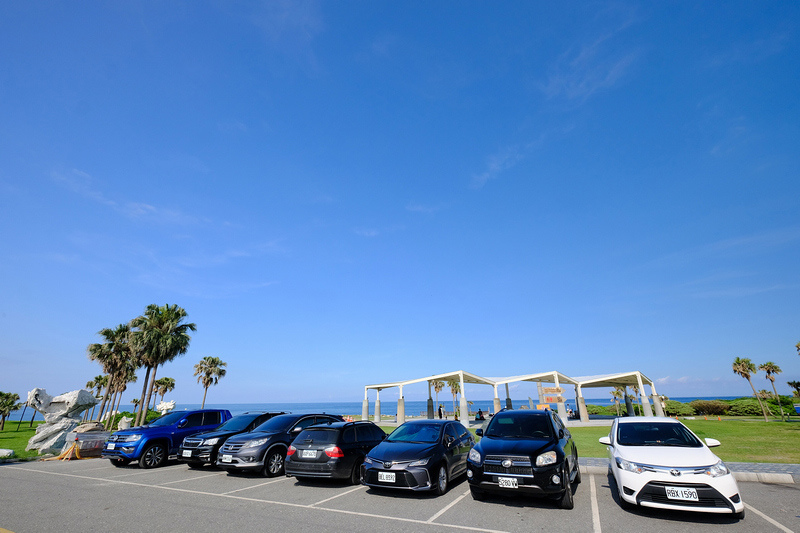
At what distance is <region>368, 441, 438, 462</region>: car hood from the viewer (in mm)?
7930

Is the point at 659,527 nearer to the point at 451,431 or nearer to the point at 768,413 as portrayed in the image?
the point at 451,431

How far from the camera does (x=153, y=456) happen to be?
40.8ft

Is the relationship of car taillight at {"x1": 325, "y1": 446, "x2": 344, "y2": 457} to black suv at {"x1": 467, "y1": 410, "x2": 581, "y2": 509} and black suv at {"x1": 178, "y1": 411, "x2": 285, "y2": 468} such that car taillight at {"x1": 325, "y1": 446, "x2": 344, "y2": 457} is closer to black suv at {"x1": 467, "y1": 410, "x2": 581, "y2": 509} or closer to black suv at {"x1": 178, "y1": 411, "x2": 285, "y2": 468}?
black suv at {"x1": 467, "y1": 410, "x2": 581, "y2": 509}

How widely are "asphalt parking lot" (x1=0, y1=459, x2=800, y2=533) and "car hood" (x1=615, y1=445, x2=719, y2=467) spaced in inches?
32.4

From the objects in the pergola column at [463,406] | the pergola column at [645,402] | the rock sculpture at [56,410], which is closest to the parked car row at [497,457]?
the rock sculpture at [56,410]

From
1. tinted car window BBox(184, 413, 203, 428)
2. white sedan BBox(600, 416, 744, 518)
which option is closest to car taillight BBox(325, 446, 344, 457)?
white sedan BBox(600, 416, 744, 518)

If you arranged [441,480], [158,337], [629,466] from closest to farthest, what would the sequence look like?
[629,466]
[441,480]
[158,337]

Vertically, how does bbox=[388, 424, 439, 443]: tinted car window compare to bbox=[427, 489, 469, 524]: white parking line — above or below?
above

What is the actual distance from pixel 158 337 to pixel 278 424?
27.0 meters

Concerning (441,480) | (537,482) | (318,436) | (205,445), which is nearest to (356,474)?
(318,436)

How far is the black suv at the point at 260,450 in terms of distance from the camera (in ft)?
33.7

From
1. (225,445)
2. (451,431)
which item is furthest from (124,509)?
(451,431)

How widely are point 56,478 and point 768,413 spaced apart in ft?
198

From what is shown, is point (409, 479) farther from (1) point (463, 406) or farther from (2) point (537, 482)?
(1) point (463, 406)
